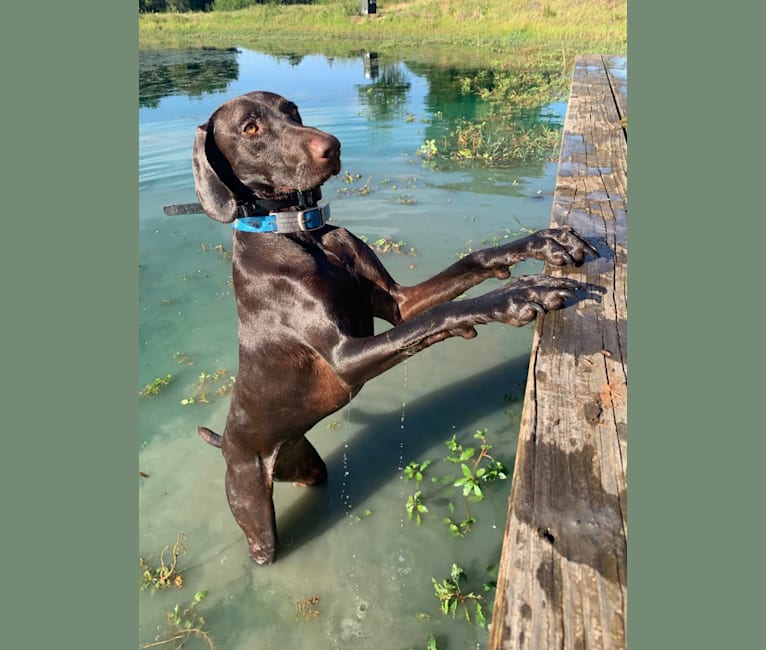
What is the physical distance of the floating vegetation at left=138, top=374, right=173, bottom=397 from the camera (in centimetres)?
494

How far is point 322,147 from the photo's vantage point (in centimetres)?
266

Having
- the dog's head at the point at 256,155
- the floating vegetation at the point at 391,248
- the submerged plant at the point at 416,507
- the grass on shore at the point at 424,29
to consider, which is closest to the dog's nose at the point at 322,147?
the dog's head at the point at 256,155

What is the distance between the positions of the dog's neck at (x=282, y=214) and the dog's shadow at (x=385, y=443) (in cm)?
199

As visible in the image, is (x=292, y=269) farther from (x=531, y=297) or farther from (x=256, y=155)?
(x=531, y=297)

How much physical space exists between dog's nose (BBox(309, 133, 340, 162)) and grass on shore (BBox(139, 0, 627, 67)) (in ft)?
54.4

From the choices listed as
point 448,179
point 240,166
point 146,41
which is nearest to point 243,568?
point 240,166

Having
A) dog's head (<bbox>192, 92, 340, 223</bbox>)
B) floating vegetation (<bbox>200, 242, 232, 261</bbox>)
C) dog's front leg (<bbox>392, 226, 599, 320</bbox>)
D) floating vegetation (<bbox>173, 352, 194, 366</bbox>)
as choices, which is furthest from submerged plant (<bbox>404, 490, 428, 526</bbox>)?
floating vegetation (<bbox>200, 242, 232, 261</bbox>)

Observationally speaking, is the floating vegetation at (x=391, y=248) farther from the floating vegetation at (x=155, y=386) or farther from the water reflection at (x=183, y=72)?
the water reflection at (x=183, y=72)

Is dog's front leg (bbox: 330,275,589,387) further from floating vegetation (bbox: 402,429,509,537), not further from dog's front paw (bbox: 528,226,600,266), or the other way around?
floating vegetation (bbox: 402,429,509,537)

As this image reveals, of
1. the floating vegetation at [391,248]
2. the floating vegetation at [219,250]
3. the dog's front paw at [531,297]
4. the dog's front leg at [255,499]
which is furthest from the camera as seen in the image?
the floating vegetation at [219,250]

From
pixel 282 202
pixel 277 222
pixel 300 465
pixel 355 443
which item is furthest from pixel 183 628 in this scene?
pixel 282 202

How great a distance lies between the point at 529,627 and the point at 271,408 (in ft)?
6.31

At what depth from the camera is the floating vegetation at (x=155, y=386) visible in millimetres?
4938

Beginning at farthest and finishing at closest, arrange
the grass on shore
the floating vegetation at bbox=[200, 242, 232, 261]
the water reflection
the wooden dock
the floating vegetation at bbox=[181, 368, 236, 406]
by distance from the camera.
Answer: the grass on shore < the water reflection < the floating vegetation at bbox=[200, 242, 232, 261] < the floating vegetation at bbox=[181, 368, 236, 406] < the wooden dock
